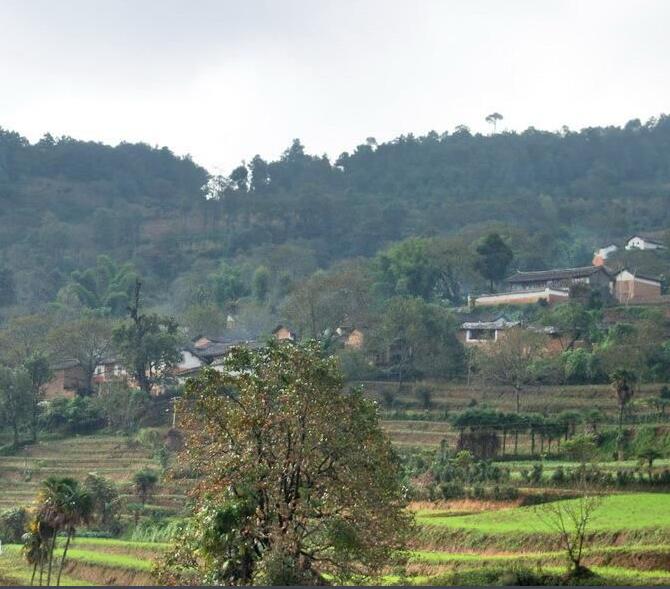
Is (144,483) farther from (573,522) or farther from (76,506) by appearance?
(573,522)

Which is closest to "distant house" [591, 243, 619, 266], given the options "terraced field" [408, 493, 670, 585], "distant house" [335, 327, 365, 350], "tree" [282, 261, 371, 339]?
"tree" [282, 261, 371, 339]

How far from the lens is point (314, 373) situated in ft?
89.8

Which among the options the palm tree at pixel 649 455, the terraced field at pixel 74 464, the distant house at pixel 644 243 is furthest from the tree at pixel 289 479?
the distant house at pixel 644 243

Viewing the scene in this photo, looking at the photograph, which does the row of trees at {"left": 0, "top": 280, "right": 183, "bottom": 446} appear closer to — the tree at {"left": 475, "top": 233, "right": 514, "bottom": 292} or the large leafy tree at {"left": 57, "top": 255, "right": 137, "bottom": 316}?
the large leafy tree at {"left": 57, "top": 255, "right": 137, "bottom": 316}

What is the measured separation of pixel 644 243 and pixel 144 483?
45.7 meters

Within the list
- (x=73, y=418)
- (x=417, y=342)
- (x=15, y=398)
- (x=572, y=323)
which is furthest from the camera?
(x=572, y=323)

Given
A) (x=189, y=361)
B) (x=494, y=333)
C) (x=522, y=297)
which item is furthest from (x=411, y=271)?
(x=189, y=361)

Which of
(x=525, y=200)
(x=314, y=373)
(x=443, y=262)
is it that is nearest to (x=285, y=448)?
(x=314, y=373)

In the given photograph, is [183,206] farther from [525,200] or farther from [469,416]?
[469,416]

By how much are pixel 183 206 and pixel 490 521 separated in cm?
8797

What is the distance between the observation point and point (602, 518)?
32219 millimetres

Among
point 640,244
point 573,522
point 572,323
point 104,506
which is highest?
point 640,244

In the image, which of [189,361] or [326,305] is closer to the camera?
[189,361]

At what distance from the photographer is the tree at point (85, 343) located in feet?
218
